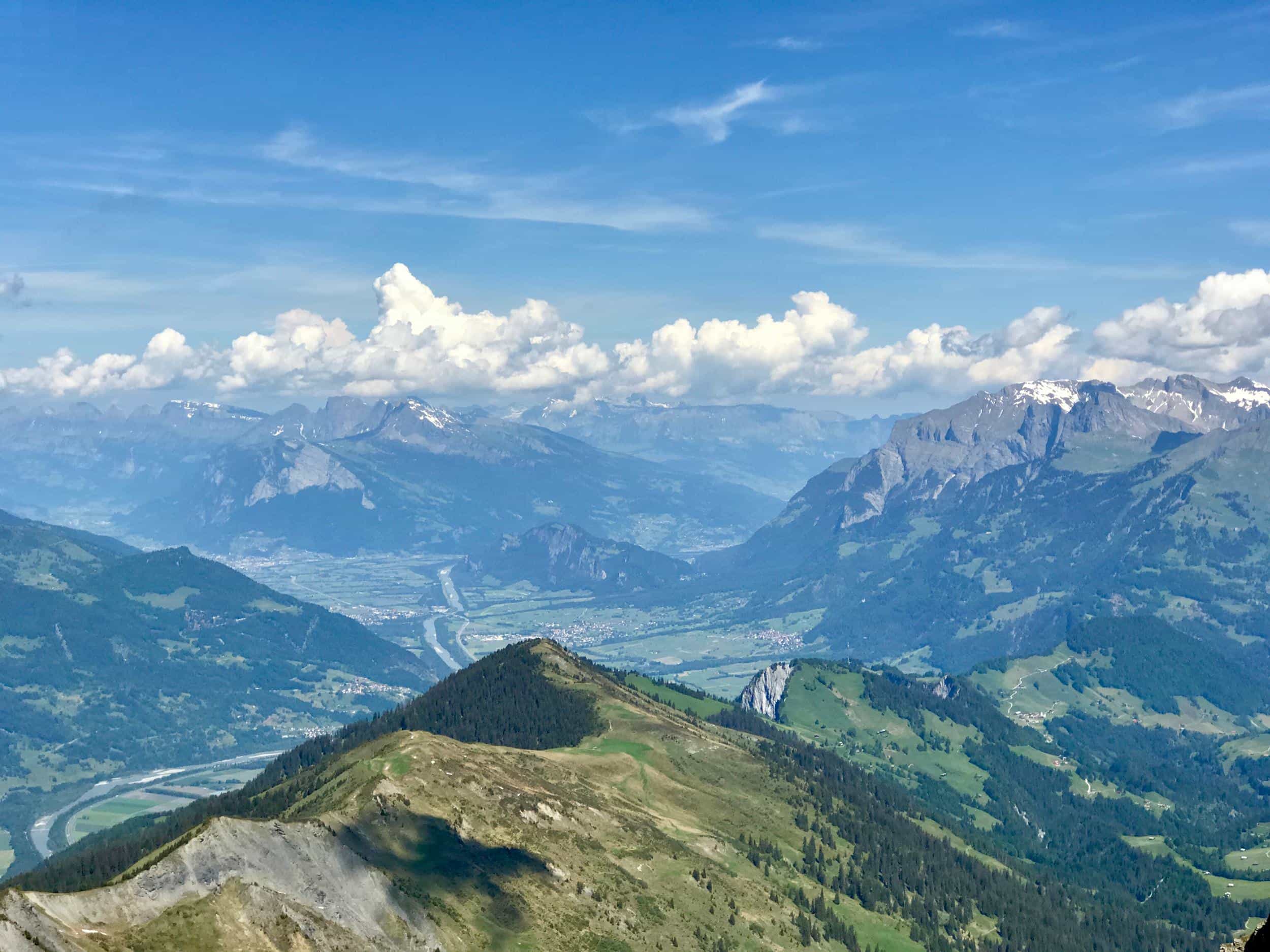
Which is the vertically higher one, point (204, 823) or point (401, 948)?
point (204, 823)

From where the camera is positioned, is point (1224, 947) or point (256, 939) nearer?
point (1224, 947)

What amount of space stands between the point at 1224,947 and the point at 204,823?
469 feet

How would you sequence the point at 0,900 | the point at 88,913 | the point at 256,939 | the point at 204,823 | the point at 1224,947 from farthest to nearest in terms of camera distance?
the point at 204,823, the point at 256,939, the point at 88,913, the point at 0,900, the point at 1224,947

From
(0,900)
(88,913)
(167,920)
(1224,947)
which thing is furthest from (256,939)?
(1224,947)

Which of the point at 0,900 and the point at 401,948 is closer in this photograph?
the point at 0,900

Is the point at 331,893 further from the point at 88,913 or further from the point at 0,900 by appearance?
the point at 0,900

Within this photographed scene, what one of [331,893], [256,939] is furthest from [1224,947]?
[331,893]

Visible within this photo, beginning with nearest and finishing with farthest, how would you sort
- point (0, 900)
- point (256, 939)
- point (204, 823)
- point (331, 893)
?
point (0, 900), point (256, 939), point (204, 823), point (331, 893)

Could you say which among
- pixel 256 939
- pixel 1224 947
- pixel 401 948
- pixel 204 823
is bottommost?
pixel 401 948

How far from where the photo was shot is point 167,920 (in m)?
167

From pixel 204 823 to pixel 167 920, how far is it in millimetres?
Result: 20788

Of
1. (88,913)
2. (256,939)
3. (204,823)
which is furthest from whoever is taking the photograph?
(204,823)

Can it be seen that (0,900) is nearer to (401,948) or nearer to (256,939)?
(256,939)

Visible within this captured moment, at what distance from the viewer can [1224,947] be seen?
97.3 metres
